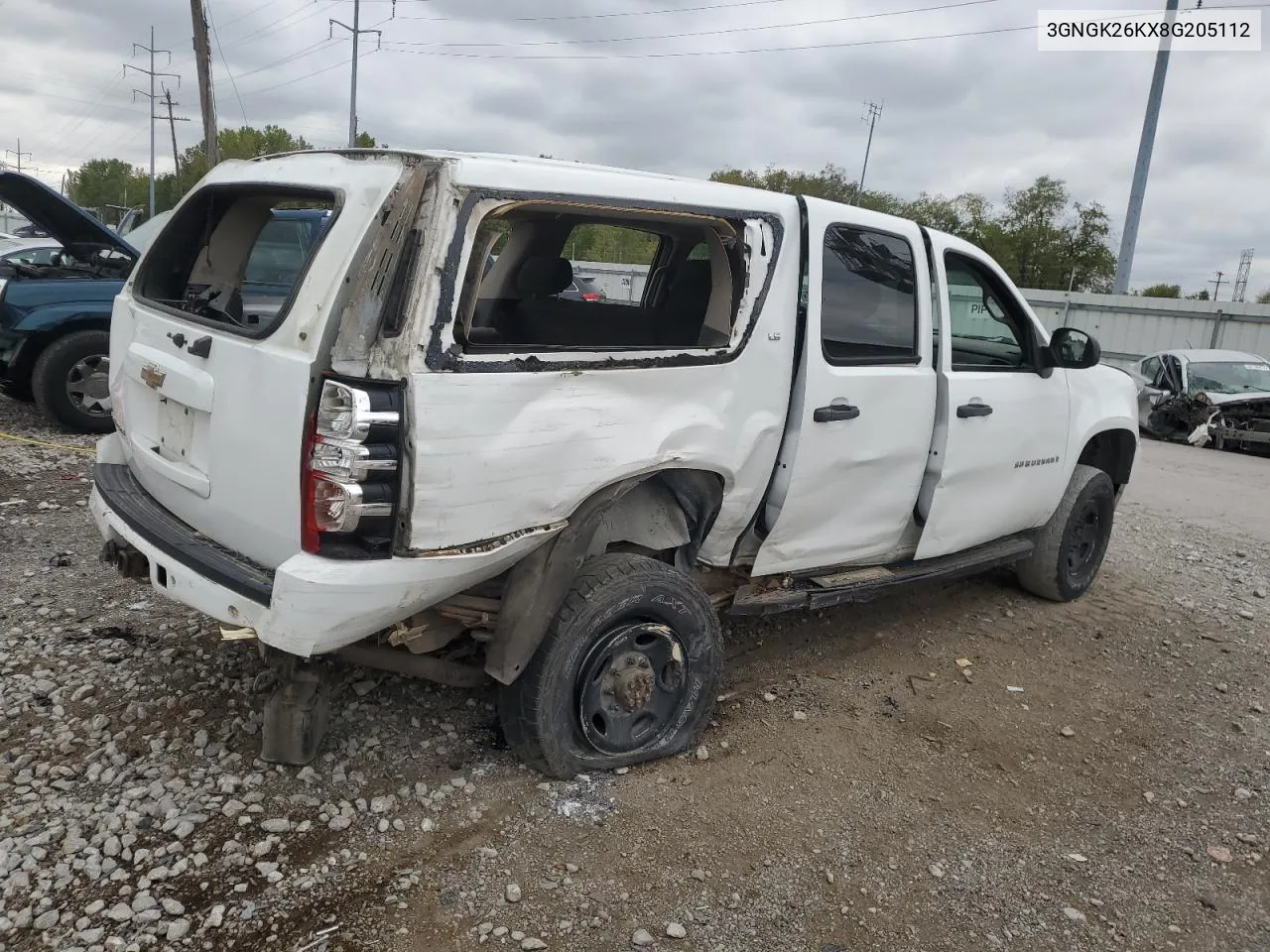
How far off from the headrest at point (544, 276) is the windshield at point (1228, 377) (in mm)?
12382

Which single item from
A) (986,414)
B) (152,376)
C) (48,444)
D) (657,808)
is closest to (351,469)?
(152,376)

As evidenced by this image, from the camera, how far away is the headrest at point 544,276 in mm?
4188

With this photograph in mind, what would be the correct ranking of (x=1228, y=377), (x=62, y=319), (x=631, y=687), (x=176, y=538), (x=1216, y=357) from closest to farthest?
(x=176, y=538), (x=631, y=687), (x=62, y=319), (x=1228, y=377), (x=1216, y=357)

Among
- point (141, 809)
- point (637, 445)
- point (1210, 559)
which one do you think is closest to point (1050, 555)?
point (1210, 559)

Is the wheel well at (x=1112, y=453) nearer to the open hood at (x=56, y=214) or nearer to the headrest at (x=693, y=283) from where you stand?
the headrest at (x=693, y=283)

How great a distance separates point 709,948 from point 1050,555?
139 inches

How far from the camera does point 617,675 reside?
3.21m

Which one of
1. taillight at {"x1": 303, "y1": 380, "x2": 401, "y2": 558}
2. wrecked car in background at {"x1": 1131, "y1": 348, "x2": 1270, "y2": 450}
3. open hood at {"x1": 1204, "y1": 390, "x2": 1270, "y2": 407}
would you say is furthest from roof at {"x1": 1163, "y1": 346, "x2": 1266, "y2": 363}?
taillight at {"x1": 303, "y1": 380, "x2": 401, "y2": 558}

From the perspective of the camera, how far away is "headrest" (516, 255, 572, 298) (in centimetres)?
419

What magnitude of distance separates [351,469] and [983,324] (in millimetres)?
3313

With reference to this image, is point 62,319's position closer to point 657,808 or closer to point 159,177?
point 657,808

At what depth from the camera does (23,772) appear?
2967 mm

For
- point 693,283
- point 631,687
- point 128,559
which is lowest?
point 631,687

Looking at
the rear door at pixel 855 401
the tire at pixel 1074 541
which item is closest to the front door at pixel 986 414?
the rear door at pixel 855 401
